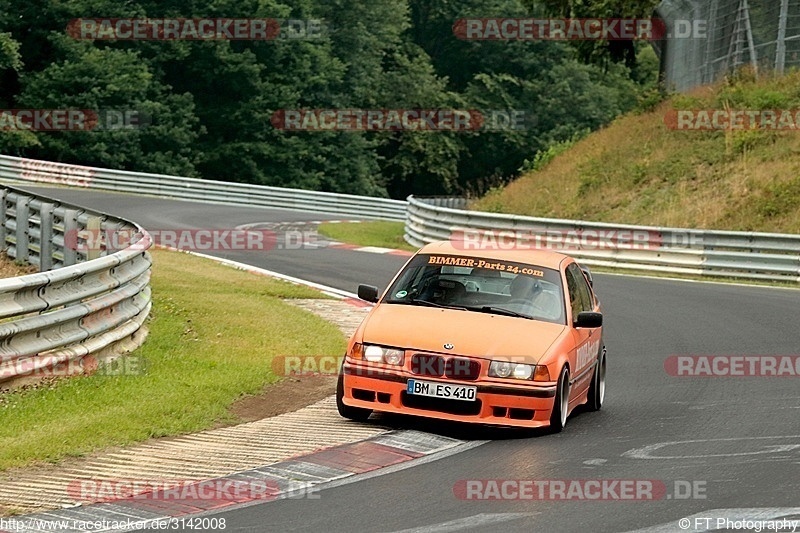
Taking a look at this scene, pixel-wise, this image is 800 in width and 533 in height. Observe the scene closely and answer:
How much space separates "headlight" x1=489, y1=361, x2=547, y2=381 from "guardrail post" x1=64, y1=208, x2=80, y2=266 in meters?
8.67

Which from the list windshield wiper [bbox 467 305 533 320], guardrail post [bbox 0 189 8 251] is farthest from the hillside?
windshield wiper [bbox 467 305 533 320]

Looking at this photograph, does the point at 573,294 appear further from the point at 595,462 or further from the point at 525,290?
the point at 595,462

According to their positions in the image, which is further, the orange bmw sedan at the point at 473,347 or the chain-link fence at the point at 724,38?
the chain-link fence at the point at 724,38

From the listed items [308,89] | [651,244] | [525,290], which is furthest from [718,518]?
[308,89]

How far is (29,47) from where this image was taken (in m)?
56.5

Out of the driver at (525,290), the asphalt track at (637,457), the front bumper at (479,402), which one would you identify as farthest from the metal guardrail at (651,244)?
the front bumper at (479,402)

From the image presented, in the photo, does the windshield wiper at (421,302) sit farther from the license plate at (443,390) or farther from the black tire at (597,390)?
the black tire at (597,390)

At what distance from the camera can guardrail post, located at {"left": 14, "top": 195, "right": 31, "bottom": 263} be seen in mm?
18844

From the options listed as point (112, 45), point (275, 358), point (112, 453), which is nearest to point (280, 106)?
point (112, 45)

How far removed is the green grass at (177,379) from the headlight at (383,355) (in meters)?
1.18

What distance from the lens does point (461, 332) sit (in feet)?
34.1

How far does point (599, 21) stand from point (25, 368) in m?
31.6

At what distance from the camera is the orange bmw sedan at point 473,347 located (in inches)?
400

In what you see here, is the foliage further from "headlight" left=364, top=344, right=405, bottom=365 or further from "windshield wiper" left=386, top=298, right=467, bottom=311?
"headlight" left=364, top=344, right=405, bottom=365
